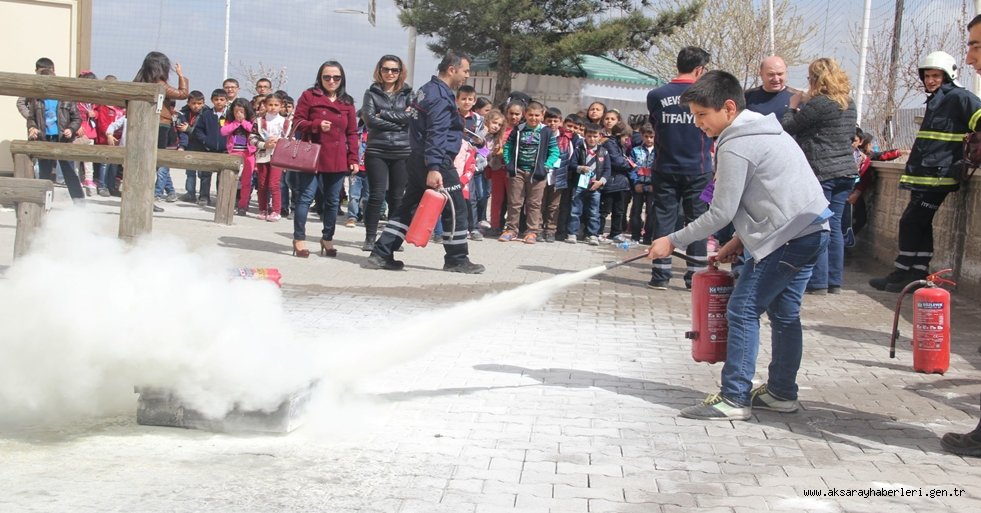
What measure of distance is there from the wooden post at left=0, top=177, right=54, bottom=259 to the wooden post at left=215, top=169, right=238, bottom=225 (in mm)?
5782

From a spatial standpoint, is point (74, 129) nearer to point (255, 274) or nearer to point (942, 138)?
point (255, 274)

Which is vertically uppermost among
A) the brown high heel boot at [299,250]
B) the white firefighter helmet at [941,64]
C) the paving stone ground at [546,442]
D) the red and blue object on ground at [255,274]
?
the white firefighter helmet at [941,64]

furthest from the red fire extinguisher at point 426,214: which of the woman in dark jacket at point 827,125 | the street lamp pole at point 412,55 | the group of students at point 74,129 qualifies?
the street lamp pole at point 412,55

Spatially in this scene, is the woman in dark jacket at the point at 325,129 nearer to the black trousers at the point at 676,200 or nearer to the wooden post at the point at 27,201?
the wooden post at the point at 27,201

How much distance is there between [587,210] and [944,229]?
5.29m

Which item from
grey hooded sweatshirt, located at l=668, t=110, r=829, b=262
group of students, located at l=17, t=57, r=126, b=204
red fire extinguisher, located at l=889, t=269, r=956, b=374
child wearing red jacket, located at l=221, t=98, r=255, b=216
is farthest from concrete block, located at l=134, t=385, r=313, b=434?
child wearing red jacket, located at l=221, t=98, r=255, b=216

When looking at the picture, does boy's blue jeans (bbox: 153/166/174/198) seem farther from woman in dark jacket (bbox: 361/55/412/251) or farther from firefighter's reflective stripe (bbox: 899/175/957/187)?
firefighter's reflective stripe (bbox: 899/175/957/187)

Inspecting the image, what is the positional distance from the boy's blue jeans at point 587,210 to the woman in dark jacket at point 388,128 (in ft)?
14.1

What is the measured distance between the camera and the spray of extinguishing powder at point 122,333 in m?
5.04

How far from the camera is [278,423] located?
5.07m

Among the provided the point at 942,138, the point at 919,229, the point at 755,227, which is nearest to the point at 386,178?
the point at 919,229

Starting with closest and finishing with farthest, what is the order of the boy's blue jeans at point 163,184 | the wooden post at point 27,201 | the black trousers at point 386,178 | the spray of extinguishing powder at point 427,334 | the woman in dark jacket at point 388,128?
the spray of extinguishing powder at point 427,334, the wooden post at point 27,201, the woman in dark jacket at point 388,128, the black trousers at point 386,178, the boy's blue jeans at point 163,184

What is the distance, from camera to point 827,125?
973 cm

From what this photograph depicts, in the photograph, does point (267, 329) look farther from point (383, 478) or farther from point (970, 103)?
point (970, 103)
